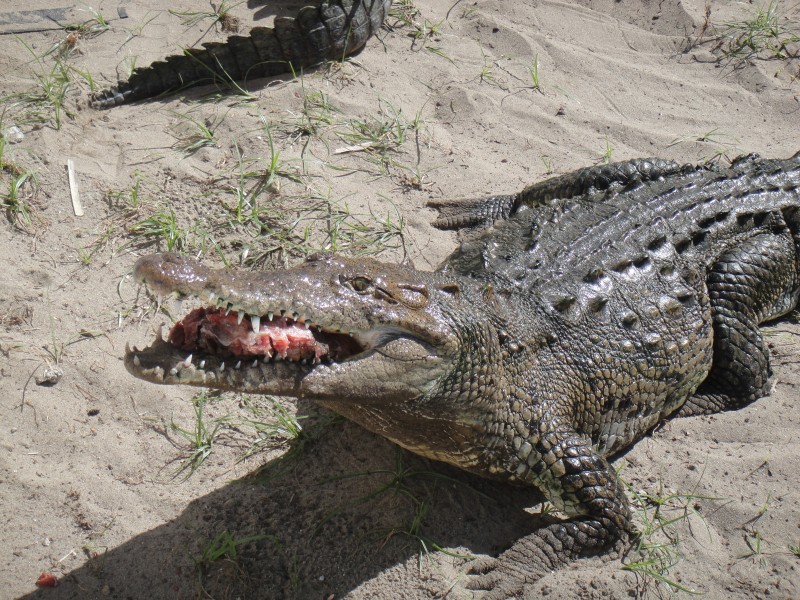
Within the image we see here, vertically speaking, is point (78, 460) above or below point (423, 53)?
below

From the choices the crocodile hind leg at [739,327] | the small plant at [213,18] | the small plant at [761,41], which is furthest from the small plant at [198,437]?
the small plant at [761,41]

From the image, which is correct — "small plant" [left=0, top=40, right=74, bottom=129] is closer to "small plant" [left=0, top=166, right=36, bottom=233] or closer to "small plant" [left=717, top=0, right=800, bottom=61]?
"small plant" [left=0, top=166, right=36, bottom=233]

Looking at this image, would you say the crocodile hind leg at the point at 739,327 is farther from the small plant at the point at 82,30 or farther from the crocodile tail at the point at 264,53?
the small plant at the point at 82,30

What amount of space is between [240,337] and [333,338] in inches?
15.4

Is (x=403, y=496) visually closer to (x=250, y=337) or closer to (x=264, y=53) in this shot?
(x=250, y=337)

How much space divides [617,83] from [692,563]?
4040mm

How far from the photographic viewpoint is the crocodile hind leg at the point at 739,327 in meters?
4.01

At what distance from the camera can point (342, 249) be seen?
4586mm

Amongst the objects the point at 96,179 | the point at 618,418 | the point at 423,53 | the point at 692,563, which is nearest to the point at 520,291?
the point at 618,418

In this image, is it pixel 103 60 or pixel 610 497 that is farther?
pixel 103 60

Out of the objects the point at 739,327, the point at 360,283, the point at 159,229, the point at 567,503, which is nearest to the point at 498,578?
the point at 567,503

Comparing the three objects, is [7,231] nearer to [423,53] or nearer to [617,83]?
[423,53]

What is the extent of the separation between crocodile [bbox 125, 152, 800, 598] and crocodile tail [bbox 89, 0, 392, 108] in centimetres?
203

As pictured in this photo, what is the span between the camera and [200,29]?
6.06 meters
